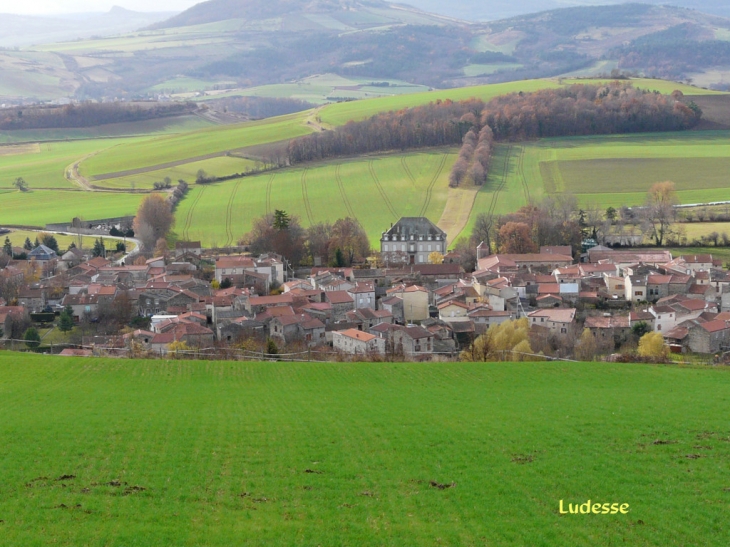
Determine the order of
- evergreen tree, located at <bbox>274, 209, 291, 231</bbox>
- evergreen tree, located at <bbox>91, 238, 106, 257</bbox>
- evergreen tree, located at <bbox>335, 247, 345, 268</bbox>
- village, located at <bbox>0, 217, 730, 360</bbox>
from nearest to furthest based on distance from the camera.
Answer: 1. village, located at <bbox>0, 217, 730, 360</bbox>
2. evergreen tree, located at <bbox>335, 247, 345, 268</bbox>
3. evergreen tree, located at <bbox>274, 209, 291, 231</bbox>
4. evergreen tree, located at <bbox>91, 238, 106, 257</bbox>

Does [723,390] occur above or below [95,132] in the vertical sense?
below

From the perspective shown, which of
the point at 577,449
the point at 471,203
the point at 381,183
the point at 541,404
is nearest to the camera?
the point at 577,449

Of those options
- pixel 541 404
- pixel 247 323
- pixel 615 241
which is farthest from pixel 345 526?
pixel 615 241

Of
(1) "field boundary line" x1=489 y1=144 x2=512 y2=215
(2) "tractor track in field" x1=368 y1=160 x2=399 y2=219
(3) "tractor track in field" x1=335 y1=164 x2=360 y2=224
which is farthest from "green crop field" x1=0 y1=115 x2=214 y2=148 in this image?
(1) "field boundary line" x1=489 y1=144 x2=512 y2=215

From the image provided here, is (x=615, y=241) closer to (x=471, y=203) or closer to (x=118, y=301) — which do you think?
(x=471, y=203)

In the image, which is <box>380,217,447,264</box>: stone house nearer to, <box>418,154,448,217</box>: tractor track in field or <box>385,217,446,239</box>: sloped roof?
<box>385,217,446,239</box>: sloped roof

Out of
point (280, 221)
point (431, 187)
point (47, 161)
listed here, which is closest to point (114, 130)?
point (47, 161)

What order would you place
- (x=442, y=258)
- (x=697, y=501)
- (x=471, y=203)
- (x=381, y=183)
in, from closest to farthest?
1. (x=697, y=501)
2. (x=442, y=258)
3. (x=471, y=203)
4. (x=381, y=183)
